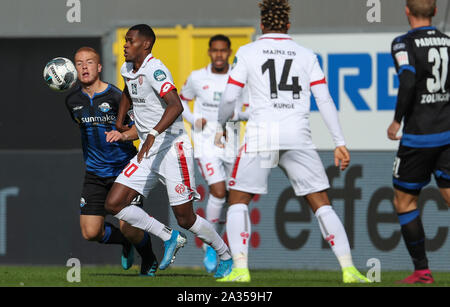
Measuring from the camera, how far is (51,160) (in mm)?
13453

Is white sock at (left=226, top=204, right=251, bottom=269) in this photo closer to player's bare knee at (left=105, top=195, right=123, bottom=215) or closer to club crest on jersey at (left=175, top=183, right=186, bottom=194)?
club crest on jersey at (left=175, top=183, right=186, bottom=194)

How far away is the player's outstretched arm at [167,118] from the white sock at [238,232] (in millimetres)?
966

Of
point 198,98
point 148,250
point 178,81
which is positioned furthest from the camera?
point 178,81

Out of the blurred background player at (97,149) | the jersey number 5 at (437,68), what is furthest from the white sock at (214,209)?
the jersey number 5 at (437,68)

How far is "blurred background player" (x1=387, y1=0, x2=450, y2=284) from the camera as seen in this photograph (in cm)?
806

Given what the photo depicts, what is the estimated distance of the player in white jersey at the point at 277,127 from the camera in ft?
27.1

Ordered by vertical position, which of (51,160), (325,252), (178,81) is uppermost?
(178,81)

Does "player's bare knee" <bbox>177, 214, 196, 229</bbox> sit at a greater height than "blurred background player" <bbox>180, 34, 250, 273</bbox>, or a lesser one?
lesser

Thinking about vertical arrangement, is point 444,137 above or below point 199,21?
below

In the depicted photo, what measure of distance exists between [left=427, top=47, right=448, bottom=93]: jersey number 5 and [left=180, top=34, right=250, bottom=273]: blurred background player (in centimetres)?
412

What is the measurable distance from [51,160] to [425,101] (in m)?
6.50

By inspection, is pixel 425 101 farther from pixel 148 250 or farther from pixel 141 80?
pixel 148 250

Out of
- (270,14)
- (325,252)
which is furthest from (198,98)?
(270,14)

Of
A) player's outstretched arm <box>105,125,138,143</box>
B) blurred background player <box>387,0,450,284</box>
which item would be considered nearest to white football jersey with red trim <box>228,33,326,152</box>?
blurred background player <box>387,0,450,284</box>
